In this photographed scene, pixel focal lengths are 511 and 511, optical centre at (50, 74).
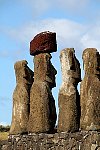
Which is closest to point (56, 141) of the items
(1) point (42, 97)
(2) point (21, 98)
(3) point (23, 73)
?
(1) point (42, 97)

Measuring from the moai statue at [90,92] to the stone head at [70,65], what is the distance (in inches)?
Answer: 21.5

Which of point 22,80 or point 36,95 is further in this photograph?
point 22,80

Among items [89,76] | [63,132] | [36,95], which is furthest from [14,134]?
[89,76]

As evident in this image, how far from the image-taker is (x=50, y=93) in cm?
1620

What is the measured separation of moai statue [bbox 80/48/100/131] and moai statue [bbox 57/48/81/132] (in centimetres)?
36

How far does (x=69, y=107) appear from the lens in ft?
48.7

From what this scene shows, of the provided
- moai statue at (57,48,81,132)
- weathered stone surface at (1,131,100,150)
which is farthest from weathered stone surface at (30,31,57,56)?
A: weathered stone surface at (1,131,100,150)

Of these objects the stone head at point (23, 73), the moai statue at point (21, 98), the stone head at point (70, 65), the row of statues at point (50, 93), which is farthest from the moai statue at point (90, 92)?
the stone head at point (23, 73)

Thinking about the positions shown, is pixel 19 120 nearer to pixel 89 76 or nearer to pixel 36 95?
pixel 36 95

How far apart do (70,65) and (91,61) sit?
2.84ft

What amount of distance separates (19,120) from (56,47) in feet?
8.99

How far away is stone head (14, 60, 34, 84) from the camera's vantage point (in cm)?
1758

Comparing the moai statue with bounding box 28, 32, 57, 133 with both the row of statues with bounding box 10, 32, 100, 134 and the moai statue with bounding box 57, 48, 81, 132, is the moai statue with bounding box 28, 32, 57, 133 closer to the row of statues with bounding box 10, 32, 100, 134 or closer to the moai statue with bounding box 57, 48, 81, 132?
the row of statues with bounding box 10, 32, 100, 134

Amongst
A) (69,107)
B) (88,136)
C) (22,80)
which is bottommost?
(88,136)
